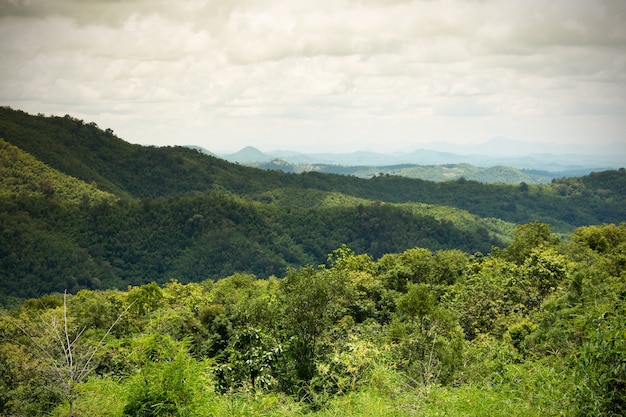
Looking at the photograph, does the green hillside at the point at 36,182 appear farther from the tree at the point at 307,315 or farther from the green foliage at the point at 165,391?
the green foliage at the point at 165,391

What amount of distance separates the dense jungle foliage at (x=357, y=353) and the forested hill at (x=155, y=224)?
82.1 metres

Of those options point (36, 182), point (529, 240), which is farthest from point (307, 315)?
point (36, 182)

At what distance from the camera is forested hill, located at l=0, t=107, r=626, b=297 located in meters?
103

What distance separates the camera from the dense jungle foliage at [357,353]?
7324mm

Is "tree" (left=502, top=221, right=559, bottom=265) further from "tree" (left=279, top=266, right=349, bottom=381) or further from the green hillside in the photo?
the green hillside

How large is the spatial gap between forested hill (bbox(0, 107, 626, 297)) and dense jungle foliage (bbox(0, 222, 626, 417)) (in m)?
82.1

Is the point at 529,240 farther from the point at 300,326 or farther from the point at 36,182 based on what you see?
the point at 36,182

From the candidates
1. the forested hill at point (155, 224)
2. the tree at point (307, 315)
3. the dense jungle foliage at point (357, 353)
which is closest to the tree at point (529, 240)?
the dense jungle foliage at point (357, 353)

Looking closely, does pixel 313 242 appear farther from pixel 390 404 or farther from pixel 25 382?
pixel 390 404

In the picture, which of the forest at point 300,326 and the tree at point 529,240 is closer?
the forest at point 300,326

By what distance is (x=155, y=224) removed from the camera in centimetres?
12250

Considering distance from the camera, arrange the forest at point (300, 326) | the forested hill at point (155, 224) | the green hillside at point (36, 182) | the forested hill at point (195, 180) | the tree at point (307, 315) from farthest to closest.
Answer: the forested hill at point (195, 180)
the green hillside at point (36, 182)
the forested hill at point (155, 224)
the tree at point (307, 315)
the forest at point (300, 326)

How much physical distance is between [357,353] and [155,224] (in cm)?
11948

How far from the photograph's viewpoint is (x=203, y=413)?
7223 millimetres
